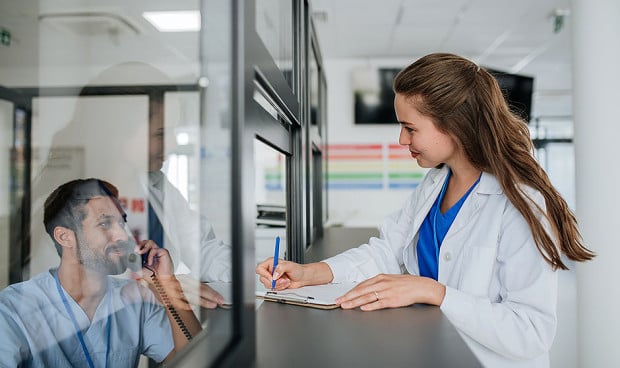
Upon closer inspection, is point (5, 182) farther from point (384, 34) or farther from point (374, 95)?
point (374, 95)

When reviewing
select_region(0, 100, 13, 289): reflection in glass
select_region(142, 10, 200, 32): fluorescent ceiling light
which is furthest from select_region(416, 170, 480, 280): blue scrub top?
select_region(0, 100, 13, 289): reflection in glass

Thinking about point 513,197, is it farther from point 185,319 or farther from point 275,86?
point 185,319

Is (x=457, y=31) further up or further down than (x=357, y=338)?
further up

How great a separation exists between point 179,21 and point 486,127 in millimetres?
642

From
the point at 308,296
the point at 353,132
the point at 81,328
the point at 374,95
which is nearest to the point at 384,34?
the point at 374,95

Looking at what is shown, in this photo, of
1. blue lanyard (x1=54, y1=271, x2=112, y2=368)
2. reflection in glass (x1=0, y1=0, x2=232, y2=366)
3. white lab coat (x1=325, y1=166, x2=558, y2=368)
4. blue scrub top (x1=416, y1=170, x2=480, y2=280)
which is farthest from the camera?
blue scrub top (x1=416, y1=170, x2=480, y2=280)

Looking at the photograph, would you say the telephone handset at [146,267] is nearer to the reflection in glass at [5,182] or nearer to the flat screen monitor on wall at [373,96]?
the reflection in glass at [5,182]

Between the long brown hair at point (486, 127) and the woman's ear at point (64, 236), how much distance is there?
2.40 feet

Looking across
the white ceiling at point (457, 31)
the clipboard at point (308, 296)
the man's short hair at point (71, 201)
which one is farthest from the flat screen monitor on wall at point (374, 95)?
the man's short hair at point (71, 201)

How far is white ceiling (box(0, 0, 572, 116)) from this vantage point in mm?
1517

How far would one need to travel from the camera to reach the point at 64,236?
85cm

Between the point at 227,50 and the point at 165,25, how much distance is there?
0.49m

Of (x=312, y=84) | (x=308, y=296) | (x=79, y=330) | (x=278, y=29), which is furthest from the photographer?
(x=312, y=84)

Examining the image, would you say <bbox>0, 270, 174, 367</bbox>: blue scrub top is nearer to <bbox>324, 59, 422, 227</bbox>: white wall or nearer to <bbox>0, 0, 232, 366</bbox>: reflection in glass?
<bbox>0, 0, 232, 366</bbox>: reflection in glass
